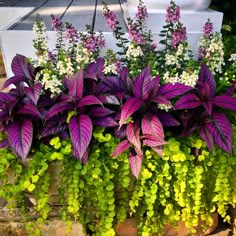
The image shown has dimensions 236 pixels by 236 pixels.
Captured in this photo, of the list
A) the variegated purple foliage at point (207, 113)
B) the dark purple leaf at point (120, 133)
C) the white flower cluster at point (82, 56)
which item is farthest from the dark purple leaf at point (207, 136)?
the white flower cluster at point (82, 56)

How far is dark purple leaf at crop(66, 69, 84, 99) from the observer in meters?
1.40

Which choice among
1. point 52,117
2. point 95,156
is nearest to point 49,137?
point 52,117

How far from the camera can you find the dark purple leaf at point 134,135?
1312mm

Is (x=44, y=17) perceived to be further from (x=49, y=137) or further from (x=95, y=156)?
(x=95, y=156)

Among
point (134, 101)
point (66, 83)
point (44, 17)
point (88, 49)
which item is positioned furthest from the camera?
point (44, 17)

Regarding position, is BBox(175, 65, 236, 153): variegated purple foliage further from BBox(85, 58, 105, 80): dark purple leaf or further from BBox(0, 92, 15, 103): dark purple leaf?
BBox(0, 92, 15, 103): dark purple leaf

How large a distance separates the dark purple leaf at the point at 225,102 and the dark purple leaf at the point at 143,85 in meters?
0.30

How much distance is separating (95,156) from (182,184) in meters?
0.39

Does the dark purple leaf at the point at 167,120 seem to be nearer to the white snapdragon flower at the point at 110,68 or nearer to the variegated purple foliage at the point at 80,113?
the variegated purple foliage at the point at 80,113

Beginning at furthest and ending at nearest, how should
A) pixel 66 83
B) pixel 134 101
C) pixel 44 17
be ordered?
1. pixel 44 17
2. pixel 66 83
3. pixel 134 101

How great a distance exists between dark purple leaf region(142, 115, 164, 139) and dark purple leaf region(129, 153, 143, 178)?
0.11 metres

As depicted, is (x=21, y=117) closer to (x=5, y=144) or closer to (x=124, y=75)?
(x=5, y=144)

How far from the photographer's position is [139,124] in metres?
1.39

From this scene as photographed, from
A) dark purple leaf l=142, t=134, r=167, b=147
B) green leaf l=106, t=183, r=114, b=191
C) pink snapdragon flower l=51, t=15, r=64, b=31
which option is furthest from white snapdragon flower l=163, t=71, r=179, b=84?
pink snapdragon flower l=51, t=15, r=64, b=31
